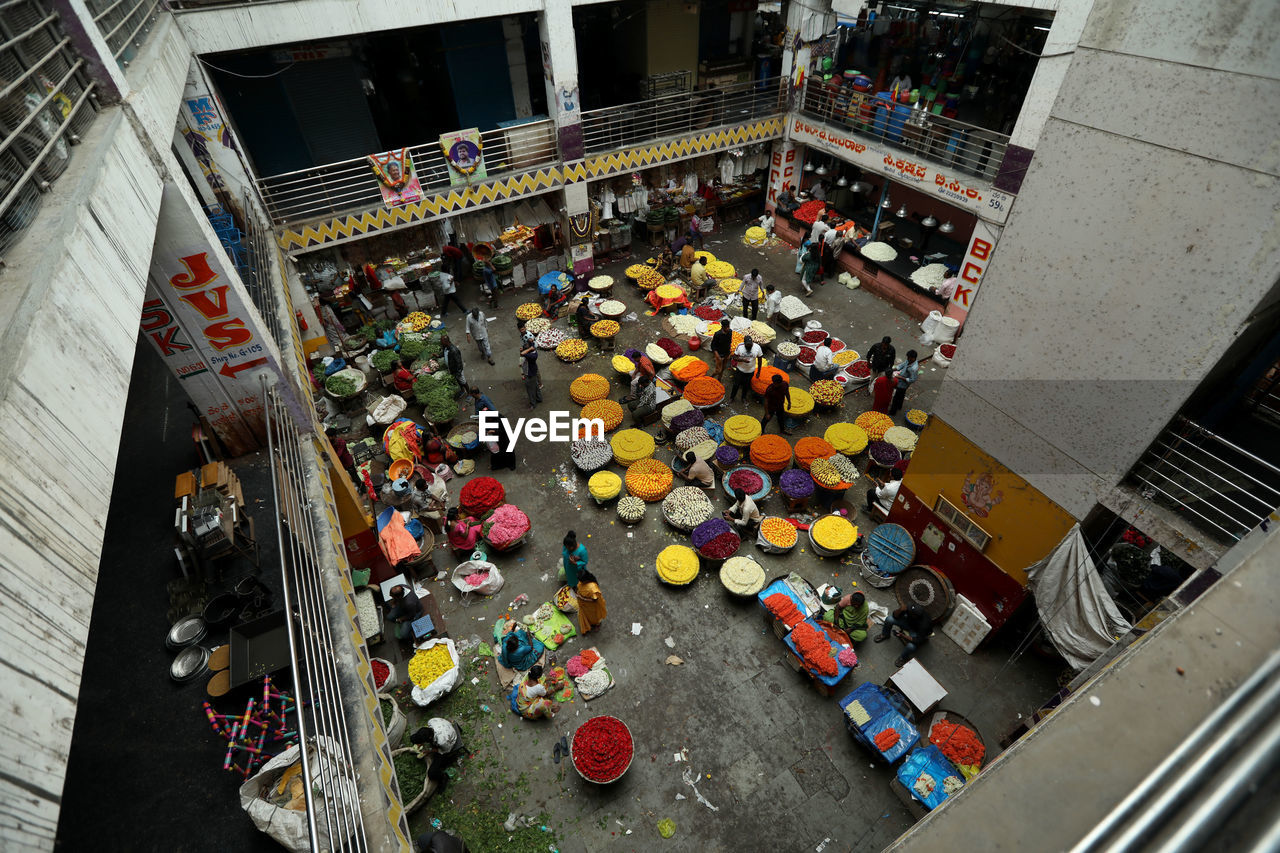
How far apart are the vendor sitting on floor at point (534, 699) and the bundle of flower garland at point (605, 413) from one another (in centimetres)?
557

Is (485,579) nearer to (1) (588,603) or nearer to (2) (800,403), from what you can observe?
(1) (588,603)

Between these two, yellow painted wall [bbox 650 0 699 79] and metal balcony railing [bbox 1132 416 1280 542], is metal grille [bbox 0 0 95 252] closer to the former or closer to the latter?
metal balcony railing [bbox 1132 416 1280 542]

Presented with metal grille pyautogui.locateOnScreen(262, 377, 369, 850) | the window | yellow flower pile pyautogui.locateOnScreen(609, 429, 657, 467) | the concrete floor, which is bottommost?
the concrete floor

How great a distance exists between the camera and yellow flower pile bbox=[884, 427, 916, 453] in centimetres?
1173

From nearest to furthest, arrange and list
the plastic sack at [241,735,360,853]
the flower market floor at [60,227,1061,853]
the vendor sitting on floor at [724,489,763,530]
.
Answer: the plastic sack at [241,735,360,853] < the flower market floor at [60,227,1061,853] < the vendor sitting on floor at [724,489,763,530]

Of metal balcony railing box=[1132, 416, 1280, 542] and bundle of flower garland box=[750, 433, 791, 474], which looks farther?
bundle of flower garland box=[750, 433, 791, 474]

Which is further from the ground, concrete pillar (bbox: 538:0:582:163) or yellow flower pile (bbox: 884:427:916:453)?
concrete pillar (bbox: 538:0:582:163)

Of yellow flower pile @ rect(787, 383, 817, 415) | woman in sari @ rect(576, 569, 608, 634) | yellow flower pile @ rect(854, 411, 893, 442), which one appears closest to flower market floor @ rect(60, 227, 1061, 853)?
woman in sari @ rect(576, 569, 608, 634)

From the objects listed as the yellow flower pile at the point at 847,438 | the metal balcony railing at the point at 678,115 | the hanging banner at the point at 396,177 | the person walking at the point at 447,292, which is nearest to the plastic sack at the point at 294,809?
the yellow flower pile at the point at 847,438

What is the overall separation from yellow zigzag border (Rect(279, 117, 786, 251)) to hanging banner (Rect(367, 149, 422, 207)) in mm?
206

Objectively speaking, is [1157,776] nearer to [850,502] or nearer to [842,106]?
[850,502]

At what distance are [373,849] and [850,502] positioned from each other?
31.3 feet

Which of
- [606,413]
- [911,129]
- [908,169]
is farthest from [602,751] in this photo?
[911,129]

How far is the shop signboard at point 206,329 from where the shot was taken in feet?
20.1
